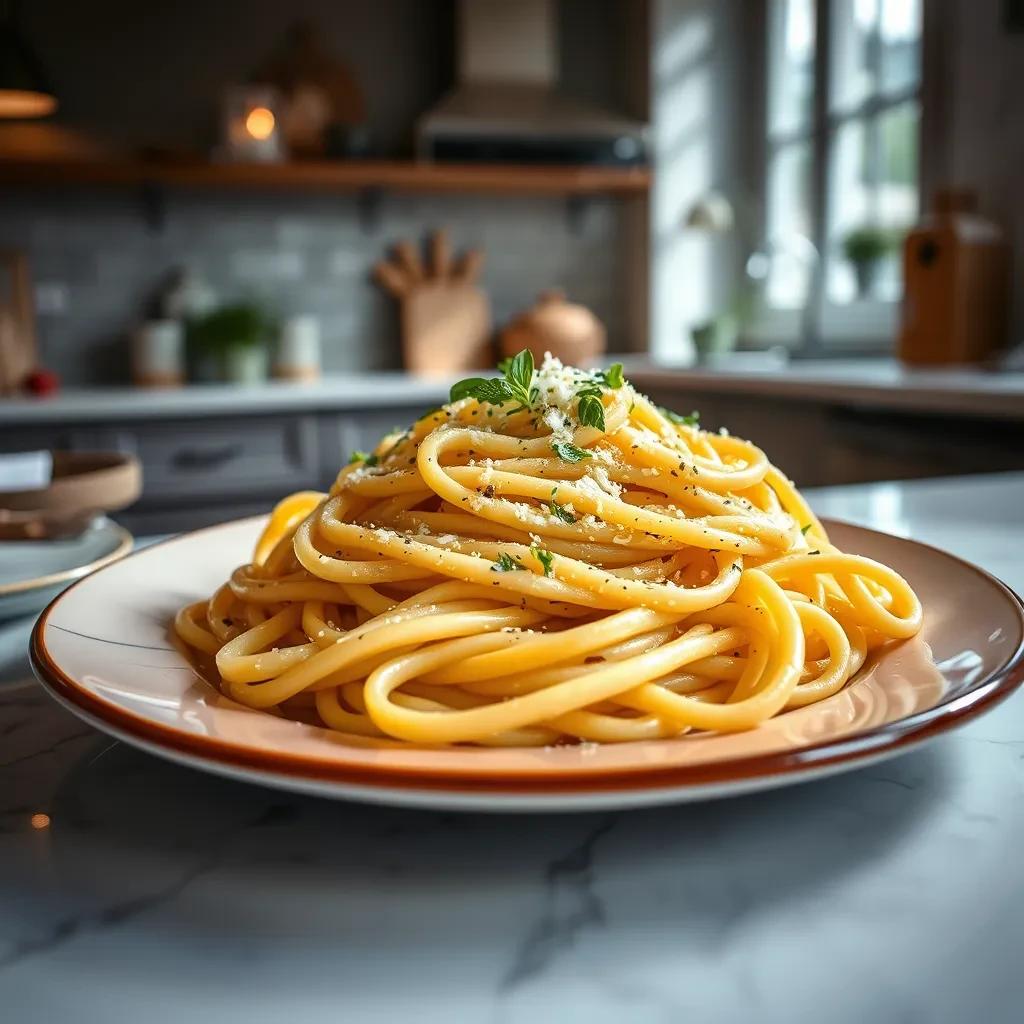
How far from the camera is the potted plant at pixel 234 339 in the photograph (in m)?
4.10

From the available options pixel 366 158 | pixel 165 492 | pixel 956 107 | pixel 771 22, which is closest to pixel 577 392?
pixel 165 492

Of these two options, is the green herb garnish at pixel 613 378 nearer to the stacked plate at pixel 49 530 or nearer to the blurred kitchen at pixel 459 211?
the stacked plate at pixel 49 530

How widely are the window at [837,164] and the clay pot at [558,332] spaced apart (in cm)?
87

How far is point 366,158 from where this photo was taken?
173 inches

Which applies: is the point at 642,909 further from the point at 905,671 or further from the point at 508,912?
the point at 905,671

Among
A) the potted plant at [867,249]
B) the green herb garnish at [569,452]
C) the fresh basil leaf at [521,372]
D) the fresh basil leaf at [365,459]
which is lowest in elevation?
the fresh basil leaf at [365,459]

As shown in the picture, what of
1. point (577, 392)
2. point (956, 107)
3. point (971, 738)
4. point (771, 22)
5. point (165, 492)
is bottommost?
point (165, 492)

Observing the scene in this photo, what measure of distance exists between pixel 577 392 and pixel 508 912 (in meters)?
0.39

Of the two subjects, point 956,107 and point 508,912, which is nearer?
point 508,912

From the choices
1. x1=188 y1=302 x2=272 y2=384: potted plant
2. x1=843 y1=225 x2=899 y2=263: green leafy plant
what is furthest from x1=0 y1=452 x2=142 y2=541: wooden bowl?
x1=843 y1=225 x2=899 y2=263: green leafy plant

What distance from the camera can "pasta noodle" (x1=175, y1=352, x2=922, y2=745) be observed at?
559 mm

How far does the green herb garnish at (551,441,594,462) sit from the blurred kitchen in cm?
253

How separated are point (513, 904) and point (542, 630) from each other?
0.21 m

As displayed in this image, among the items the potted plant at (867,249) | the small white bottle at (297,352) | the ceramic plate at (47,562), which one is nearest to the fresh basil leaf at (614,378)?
the ceramic plate at (47,562)
